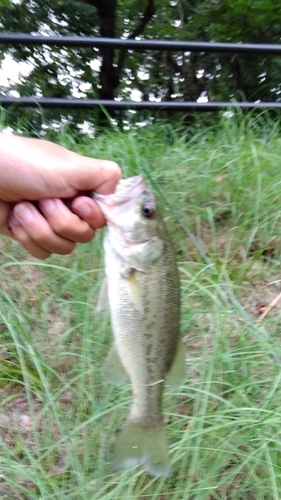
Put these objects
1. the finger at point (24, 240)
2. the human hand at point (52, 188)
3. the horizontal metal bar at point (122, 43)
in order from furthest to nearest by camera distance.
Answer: the horizontal metal bar at point (122, 43) → the finger at point (24, 240) → the human hand at point (52, 188)

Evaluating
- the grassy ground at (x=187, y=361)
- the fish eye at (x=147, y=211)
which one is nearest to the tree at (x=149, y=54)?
the grassy ground at (x=187, y=361)

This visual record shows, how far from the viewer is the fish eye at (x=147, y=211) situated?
1.33 meters

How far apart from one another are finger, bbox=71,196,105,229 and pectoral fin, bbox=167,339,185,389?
369 millimetres

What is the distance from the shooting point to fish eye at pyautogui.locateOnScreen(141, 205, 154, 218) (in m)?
1.33

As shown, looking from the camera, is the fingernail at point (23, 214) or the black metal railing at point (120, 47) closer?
the fingernail at point (23, 214)

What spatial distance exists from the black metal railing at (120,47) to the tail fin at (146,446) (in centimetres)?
275

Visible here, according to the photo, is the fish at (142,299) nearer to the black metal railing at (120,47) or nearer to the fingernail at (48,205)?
the fingernail at (48,205)

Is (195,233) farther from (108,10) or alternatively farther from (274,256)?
(108,10)

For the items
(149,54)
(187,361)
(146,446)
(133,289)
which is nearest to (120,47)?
(187,361)

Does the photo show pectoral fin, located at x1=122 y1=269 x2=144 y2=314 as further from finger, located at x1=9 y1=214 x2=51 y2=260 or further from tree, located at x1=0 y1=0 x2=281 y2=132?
tree, located at x1=0 y1=0 x2=281 y2=132

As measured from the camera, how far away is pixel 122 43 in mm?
3777

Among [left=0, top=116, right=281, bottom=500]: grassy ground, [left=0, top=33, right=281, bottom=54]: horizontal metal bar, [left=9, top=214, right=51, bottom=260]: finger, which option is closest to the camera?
[left=9, top=214, right=51, bottom=260]: finger

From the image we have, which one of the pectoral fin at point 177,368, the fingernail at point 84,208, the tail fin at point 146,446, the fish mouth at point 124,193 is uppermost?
the fish mouth at point 124,193

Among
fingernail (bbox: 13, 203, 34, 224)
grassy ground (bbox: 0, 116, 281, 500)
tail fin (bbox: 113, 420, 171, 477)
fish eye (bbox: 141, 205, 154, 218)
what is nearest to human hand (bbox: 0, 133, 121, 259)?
fingernail (bbox: 13, 203, 34, 224)
